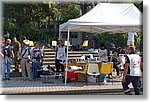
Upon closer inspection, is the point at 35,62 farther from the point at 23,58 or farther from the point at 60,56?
the point at 60,56

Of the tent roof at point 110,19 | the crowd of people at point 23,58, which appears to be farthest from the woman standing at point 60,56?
the tent roof at point 110,19

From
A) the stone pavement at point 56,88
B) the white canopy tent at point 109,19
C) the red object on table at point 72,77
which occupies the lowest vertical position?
the stone pavement at point 56,88

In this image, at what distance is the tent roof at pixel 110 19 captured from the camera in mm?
10031

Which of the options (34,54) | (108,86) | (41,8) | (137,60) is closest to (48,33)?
(41,8)

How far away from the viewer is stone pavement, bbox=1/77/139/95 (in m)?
8.83

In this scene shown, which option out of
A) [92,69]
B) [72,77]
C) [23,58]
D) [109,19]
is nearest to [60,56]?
[72,77]

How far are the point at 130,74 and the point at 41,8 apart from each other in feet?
53.1

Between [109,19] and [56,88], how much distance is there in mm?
3043

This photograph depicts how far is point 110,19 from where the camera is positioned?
10469 mm

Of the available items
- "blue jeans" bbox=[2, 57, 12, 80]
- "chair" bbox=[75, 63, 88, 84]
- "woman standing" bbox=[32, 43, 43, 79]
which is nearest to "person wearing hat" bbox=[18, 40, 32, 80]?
"woman standing" bbox=[32, 43, 43, 79]

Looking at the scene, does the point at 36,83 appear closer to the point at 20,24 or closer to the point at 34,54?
the point at 34,54

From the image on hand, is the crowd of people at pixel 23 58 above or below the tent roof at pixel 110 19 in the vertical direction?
below

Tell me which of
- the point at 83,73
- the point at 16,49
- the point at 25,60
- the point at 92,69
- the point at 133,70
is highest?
the point at 16,49

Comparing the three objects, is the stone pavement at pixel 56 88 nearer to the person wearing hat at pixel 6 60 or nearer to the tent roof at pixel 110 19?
the person wearing hat at pixel 6 60
